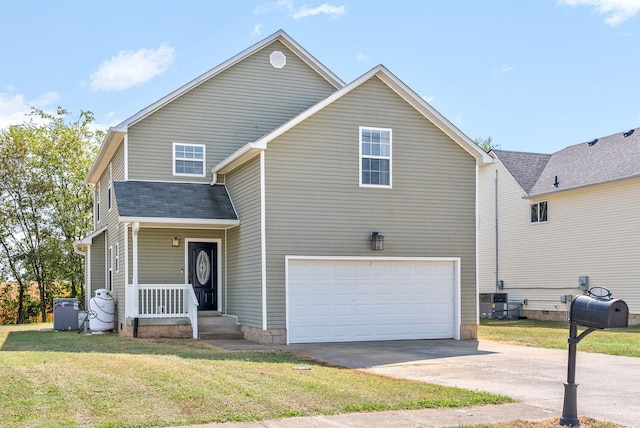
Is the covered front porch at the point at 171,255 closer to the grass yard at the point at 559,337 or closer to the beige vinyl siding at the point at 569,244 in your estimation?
the grass yard at the point at 559,337

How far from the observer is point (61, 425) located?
7.23 m

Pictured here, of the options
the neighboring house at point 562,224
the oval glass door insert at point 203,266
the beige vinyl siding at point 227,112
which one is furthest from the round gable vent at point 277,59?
the neighboring house at point 562,224

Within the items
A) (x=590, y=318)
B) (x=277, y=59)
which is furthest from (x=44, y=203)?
(x=590, y=318)

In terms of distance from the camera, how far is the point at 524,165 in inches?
1214

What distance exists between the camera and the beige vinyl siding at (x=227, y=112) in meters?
19.7

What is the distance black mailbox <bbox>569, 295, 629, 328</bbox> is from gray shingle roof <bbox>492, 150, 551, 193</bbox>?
2236 centimetres

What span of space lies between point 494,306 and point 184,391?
21.9 meters

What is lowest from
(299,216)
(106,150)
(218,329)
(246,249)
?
(218,329)

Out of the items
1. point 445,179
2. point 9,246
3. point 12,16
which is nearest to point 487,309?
point 445,179

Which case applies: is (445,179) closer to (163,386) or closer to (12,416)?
(163,386)

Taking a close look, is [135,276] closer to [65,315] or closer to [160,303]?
[160,303]

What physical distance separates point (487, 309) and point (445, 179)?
40.1 feet

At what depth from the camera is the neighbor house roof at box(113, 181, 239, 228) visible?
17.8 m

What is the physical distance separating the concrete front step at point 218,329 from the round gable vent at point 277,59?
25.4 feet
